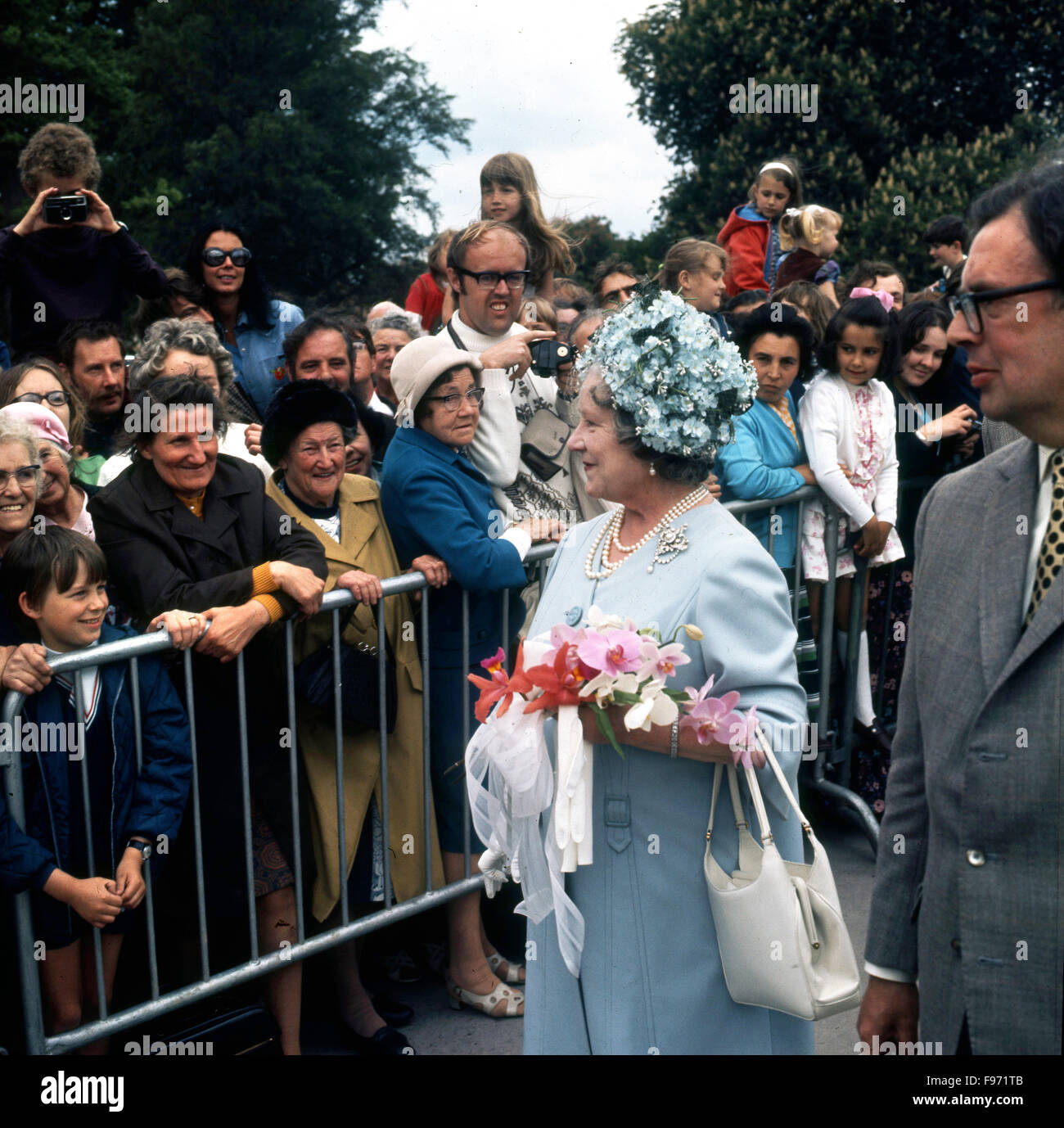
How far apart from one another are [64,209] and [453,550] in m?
2.41

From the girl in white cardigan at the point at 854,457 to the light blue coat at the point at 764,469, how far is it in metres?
0.09

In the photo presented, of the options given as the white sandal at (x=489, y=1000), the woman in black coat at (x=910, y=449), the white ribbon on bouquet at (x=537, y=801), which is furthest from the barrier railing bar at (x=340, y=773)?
the woman in black coat at (x=910, y=449)

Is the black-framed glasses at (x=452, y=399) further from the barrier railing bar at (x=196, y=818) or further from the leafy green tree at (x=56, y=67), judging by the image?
the leafy green tree at (x=56, y=67)

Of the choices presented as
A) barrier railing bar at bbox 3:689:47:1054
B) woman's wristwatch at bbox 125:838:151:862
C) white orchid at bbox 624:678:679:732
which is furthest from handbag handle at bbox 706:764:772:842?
barrier railing bar at bbox 3:689:47:1054

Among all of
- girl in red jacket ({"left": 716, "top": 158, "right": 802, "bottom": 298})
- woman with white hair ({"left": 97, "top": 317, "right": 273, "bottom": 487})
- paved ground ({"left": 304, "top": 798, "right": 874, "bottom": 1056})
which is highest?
girl in red jacket ({"left": 716, "top": 158, "right": 802, "bottom": 298})

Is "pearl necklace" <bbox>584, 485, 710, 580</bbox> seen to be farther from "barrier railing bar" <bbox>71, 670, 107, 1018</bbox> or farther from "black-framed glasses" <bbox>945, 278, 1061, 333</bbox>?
"barrier railing bar" <bbox>71, 670, 107, 1018</bbox>

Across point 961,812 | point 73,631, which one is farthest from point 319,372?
point 961,812

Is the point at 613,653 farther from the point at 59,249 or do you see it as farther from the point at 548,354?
the point at 59,249

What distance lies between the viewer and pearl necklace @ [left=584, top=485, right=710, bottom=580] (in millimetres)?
2893

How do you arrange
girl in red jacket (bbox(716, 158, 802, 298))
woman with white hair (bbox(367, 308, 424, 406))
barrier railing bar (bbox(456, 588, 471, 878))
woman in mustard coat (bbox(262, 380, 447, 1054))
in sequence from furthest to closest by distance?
girl in red jacket (bbox(716, 158, 802, 298))
woman with white hair (bbox(367, 308, 424, 406))
barrier railing bar (bbox(456, 588, 471, 878))
woman in mustard coat (bbox(262, 380, 447, 1054))

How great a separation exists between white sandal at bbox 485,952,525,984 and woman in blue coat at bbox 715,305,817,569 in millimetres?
1925

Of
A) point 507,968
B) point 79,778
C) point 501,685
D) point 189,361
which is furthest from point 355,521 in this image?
point 507,968

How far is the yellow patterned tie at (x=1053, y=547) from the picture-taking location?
6.97ft
